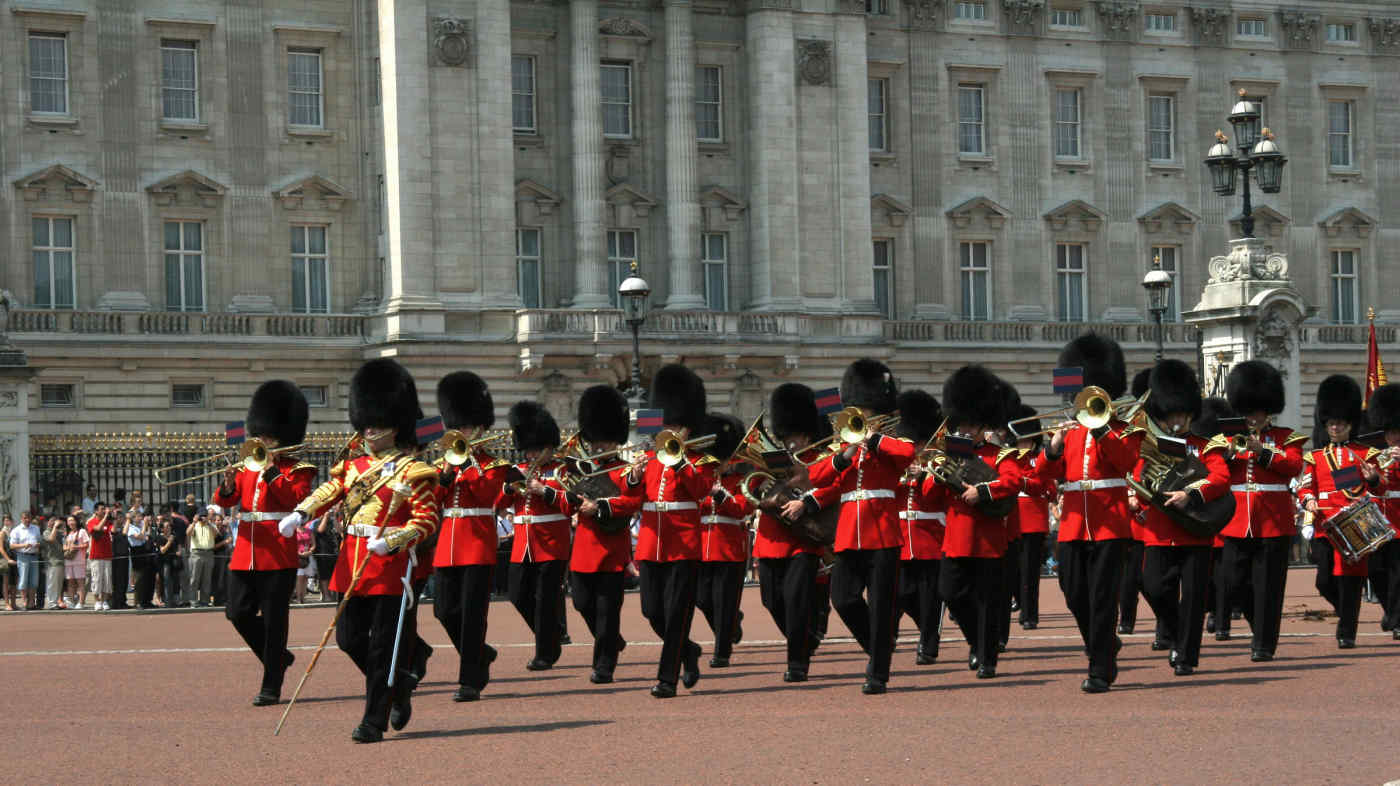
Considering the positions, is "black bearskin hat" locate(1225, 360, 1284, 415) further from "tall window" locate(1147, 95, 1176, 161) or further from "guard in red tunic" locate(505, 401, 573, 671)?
"tall window" locate(1147, 95, 1176, 161)

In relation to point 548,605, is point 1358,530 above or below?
above

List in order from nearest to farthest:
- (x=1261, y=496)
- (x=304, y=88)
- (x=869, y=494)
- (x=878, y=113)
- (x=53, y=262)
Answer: (x=869, y=494)
(x=1261, y=496)
(x=53, y=262)
(x=304, y=88)
(x=878, y=113)

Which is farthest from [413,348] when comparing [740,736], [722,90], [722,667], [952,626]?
[740,736]

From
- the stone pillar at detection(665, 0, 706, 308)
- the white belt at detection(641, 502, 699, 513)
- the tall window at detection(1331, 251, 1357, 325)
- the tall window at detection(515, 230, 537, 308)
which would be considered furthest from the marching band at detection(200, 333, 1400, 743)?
the tall window at detection(1331, 251, 1357, 325)

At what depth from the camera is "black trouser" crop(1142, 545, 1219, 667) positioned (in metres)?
13.4

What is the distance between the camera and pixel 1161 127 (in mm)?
48188

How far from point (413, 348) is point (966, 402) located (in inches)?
994

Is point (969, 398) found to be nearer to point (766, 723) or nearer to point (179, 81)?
point (766, 723)

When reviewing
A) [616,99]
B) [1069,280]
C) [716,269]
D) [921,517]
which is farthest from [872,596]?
[1069,280]

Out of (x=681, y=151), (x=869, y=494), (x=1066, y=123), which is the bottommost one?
(x=869, y=494)

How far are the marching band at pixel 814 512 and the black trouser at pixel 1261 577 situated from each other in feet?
0.06

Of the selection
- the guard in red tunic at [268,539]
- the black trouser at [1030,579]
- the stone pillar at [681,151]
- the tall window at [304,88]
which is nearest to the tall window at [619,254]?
the stone pillar at [681,151]

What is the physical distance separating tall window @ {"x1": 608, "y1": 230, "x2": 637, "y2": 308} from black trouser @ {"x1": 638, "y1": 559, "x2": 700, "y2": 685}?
2896 centimetres

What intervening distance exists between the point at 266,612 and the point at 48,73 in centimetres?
2737
